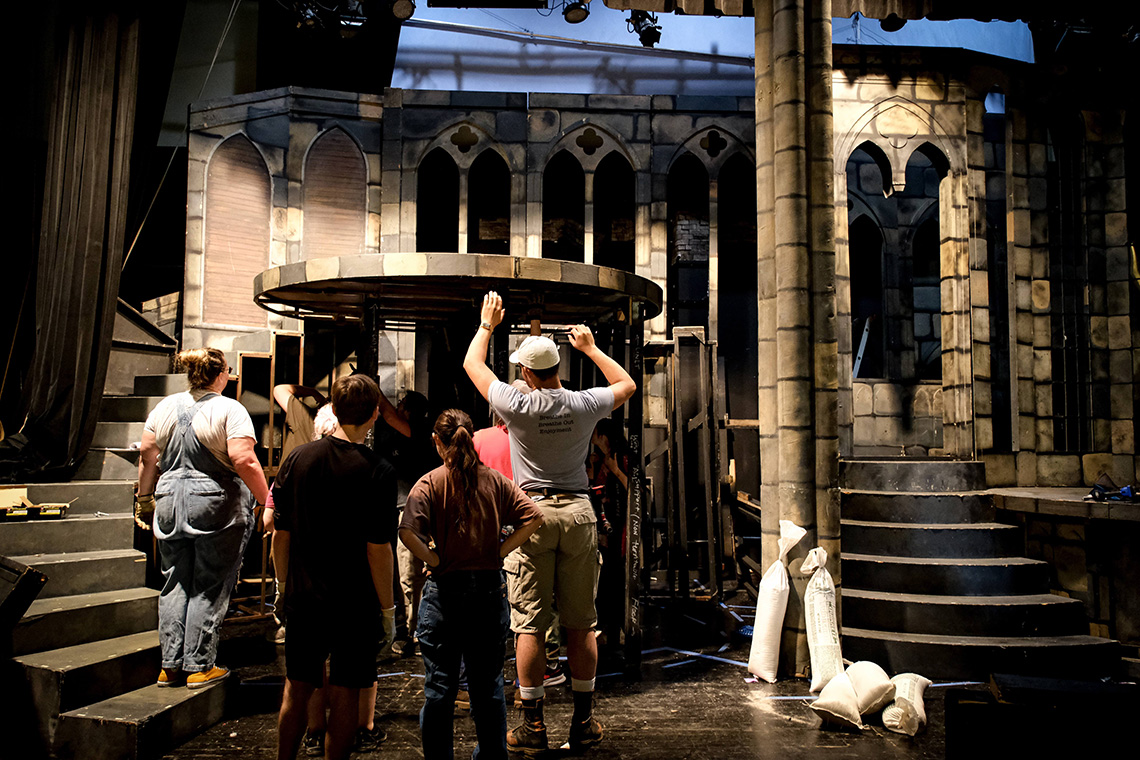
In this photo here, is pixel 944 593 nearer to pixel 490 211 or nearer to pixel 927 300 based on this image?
pixel 927 300

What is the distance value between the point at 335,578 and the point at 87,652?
239 cm

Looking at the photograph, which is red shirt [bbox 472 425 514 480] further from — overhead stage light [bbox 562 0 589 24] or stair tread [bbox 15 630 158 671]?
overhead stage light [bbox 562 0 589 24]

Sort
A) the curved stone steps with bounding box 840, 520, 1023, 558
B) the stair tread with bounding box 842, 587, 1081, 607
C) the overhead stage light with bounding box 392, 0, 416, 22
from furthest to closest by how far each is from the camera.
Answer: the overhead stage light with bounding box 392, 0, 416, 22 < the curved stone steps with bounding box 840, 520, 1023, 558 < the stair tread with bounding box 842, 587, 1081, 607

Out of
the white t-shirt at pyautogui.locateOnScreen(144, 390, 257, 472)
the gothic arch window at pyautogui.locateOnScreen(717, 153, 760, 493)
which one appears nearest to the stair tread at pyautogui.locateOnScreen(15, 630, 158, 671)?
the white t-shirt at pyautogui.locateOnScreen(144, 390, 257, 472)

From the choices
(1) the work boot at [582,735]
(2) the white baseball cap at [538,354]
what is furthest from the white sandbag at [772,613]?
(2) the white baseball cap at [538,354]

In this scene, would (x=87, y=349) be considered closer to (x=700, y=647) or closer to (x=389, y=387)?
(x=389, y=387)

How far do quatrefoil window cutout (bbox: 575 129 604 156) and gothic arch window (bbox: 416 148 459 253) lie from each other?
2.14 metres

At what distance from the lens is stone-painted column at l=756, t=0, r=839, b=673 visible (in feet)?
17.4

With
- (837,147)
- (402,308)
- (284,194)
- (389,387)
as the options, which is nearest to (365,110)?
(284,194)

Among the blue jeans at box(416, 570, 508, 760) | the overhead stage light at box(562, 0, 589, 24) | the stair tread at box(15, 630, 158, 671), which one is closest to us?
the blue jeans at box(416, 570, 508, 760)

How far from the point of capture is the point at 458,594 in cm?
302

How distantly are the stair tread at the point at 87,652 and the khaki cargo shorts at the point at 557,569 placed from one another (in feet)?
8.03

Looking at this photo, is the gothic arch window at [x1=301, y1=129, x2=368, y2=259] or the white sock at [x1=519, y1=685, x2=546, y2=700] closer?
the white sock at [x1=519, y1=685, x2=546, y2=700]

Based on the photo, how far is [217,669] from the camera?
4.30m
